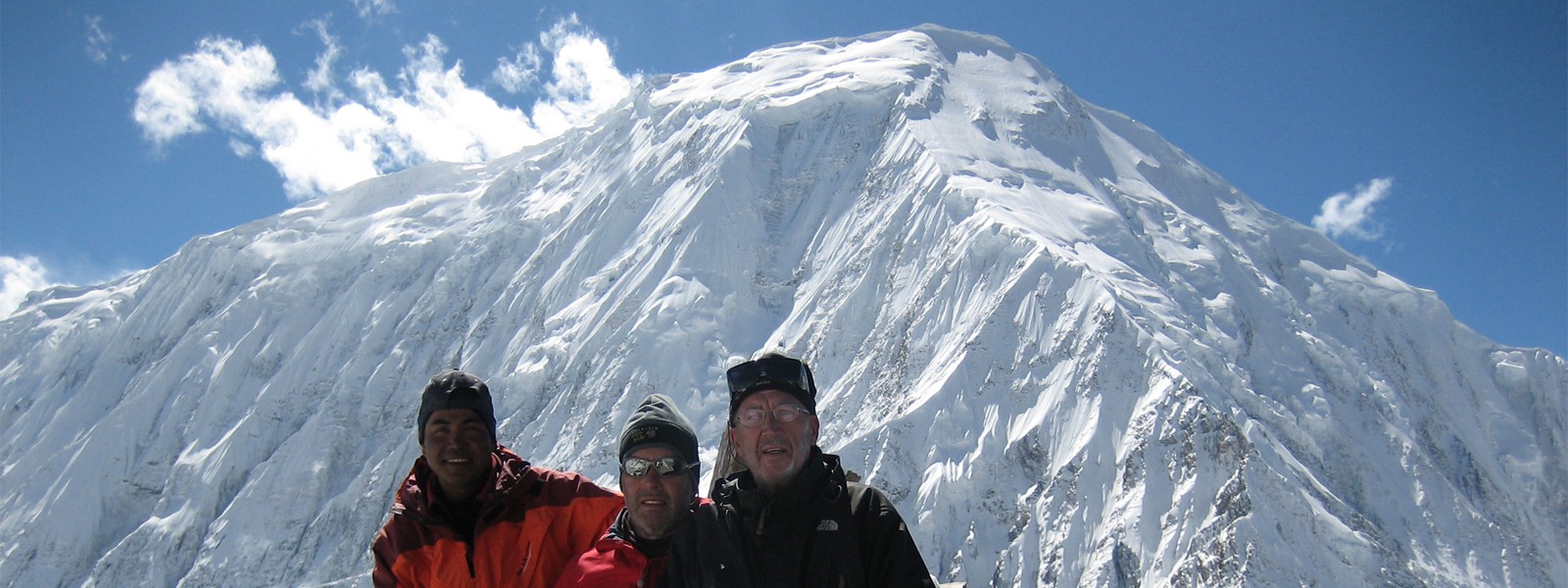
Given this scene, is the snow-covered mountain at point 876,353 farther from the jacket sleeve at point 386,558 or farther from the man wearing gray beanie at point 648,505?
the jacket sleeve at point 386,558

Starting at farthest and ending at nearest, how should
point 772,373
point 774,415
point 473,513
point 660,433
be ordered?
point 473,513, point 660,433, point 772,373, point 774,415

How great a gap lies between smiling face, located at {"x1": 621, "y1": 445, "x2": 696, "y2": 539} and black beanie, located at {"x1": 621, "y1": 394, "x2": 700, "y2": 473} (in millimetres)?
35

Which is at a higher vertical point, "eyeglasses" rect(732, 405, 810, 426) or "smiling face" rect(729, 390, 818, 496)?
"eyeglasses" rect(732, 405, 810, 426)

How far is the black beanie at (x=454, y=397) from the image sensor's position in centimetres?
503

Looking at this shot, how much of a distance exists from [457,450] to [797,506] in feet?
6.13

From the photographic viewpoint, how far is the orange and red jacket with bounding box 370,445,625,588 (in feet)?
16.2

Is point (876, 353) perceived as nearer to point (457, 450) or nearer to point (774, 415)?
point (457, 450)

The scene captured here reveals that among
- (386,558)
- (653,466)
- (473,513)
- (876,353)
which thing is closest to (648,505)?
(653,466)

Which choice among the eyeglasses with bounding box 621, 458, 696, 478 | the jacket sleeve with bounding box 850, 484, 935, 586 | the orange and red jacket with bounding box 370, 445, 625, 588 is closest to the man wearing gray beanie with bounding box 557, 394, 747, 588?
the eyeglasses with bounding box 621, 458, 696, 478

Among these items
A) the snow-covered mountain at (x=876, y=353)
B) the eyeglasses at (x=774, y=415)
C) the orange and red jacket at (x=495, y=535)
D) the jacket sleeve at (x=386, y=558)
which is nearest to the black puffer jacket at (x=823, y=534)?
the eyeglasses at (x=774, y=415)

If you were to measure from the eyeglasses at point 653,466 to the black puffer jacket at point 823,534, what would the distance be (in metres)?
0.56

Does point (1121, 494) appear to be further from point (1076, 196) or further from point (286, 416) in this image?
point (286, 416)

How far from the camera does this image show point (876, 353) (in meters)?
55.0

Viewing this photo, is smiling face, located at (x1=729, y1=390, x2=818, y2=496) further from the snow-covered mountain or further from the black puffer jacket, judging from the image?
the snow-covered mountain
